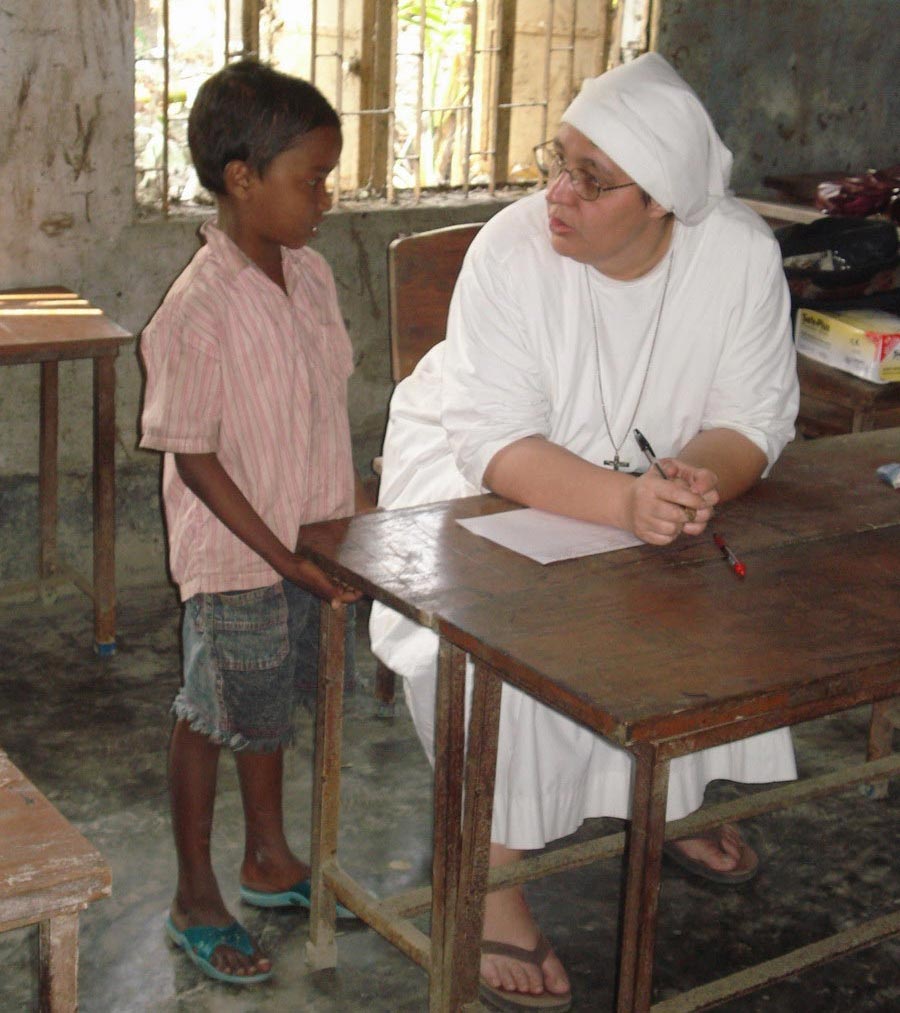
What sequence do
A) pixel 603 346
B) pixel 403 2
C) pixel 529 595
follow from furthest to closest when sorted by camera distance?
1. pixel 403 2
2. pixel 603 346
3. pixel 529 595

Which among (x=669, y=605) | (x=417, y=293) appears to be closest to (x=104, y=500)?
(x=417, y=293)

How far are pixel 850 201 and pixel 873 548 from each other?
8.03 feet

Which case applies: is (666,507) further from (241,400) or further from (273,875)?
(273,875)

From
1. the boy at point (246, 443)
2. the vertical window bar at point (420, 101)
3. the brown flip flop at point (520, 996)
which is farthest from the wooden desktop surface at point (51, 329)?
the brown flip flop at point (520, 996)

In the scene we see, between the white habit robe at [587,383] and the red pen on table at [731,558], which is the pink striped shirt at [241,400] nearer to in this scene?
the white habit robe at [587,383]

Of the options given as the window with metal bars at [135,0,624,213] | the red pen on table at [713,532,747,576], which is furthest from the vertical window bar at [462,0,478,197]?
the red pen on table at [713,532,747,576]

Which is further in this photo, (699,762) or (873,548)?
(699,762)

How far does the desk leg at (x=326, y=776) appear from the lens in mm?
2416

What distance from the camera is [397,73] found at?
445 centimetres

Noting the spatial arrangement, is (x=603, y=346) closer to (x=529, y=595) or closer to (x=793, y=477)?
(x=793, y=477)

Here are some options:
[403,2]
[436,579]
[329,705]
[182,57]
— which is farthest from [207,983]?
[403,2]

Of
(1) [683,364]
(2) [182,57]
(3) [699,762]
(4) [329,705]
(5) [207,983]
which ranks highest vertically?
(2) [182,57]

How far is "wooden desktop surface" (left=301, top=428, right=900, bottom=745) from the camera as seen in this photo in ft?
5.94

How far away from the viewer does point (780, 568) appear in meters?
2.22
